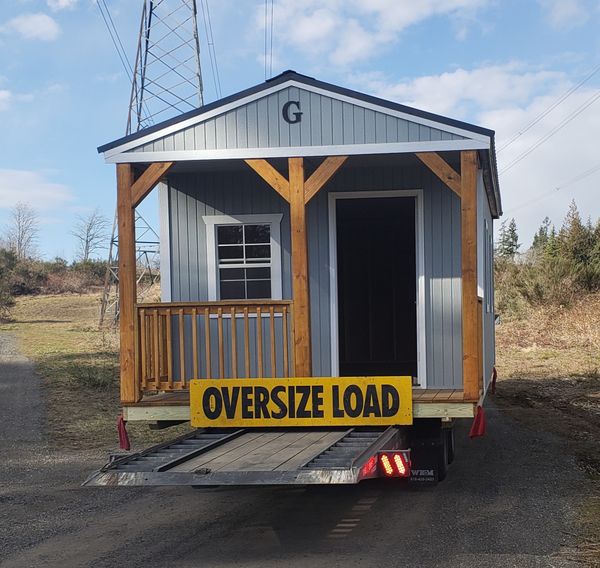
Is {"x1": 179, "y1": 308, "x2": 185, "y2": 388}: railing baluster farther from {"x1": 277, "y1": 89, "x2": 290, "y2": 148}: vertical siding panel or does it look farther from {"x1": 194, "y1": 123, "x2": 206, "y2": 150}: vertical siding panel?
{"x1": 277, "y1": 89, "x2": 290, "y2": 148}: vertical siding panel

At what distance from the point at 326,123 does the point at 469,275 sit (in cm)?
189

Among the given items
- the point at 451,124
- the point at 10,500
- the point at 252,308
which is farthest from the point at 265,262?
the point at 10,500

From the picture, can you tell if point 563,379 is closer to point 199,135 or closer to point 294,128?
point 294,128

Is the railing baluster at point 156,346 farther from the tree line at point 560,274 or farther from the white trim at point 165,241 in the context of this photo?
the tree line at point 560,274

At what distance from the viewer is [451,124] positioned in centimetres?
687

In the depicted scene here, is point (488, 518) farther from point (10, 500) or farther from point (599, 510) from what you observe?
point (10, 500)

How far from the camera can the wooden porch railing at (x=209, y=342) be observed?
7.09 meters

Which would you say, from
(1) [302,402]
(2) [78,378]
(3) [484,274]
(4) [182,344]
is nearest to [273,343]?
(1) [302,402]

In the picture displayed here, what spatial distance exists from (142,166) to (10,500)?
10.9ft

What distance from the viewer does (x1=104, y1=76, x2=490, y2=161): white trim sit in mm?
6891

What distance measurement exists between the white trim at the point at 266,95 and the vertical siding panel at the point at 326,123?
68 mm

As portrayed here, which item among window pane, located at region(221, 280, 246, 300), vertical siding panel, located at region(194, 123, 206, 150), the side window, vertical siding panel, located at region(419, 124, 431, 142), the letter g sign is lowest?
window pane, located at region(221, 280, 246, 300)

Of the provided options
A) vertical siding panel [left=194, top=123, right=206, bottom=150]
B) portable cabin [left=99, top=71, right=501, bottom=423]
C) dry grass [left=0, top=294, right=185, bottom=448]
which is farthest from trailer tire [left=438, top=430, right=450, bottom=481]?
dry grass [left=0, top=294, right=185, bottom=448]

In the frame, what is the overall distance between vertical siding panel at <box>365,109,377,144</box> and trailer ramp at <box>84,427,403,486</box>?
8.43 ft
